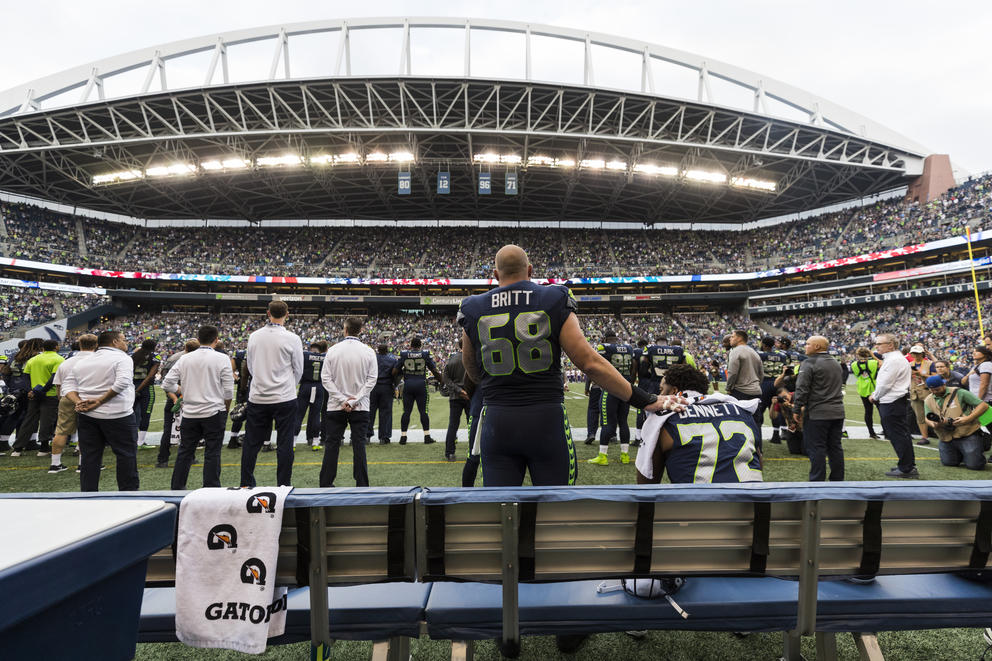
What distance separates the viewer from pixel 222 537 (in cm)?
163

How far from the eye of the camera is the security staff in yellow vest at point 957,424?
602cm

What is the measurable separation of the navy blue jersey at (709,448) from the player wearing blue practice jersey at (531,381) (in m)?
0.30

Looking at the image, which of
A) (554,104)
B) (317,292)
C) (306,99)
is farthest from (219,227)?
(554,104)

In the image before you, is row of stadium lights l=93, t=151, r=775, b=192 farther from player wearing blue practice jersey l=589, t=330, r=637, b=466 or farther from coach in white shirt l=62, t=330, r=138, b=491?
coach in white shirt l=62, t=330, r=138, b=491

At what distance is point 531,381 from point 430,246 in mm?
40774

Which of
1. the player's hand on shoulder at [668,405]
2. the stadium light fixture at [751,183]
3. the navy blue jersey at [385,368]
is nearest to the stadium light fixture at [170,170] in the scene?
the navy blue jersey at [385,368]

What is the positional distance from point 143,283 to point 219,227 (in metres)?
8.18

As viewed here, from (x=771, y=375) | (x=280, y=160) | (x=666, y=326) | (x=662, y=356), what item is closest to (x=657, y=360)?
(x=662, y=356)

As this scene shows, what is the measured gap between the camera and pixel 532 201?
37.8 meters

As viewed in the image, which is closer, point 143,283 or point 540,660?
point 540,660

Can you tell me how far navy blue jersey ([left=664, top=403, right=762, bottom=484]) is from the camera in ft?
8.25

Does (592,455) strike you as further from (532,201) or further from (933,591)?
(532,201)

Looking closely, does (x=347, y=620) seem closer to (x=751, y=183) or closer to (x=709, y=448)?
(x=709, y=448)

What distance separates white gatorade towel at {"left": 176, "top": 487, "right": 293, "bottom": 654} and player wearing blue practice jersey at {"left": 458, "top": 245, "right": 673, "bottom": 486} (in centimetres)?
113
